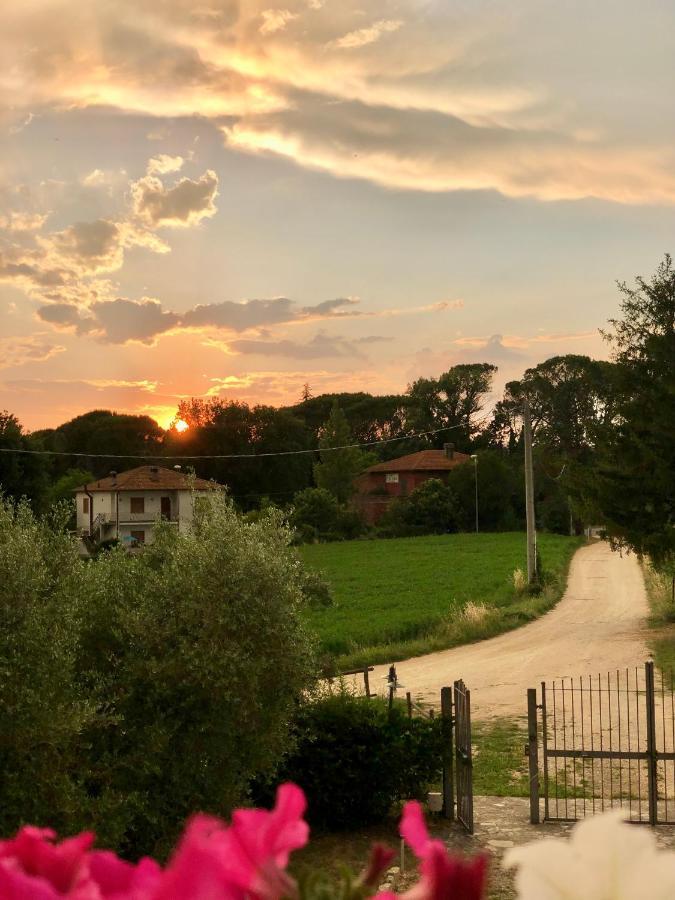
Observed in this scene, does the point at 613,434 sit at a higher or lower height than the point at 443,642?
higher

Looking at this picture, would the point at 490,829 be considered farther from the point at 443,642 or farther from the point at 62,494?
the point at 62,494

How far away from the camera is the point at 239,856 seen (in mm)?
861

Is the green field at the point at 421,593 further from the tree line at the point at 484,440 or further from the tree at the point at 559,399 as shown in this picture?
the tree at the point at 559,399

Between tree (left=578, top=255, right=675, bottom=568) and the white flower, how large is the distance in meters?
29.7

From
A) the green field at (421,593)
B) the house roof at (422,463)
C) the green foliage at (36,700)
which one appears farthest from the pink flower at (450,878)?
the house roof at (422,463)

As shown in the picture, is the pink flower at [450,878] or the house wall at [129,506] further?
the house wall at [129,506]

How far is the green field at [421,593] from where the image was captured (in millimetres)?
30781

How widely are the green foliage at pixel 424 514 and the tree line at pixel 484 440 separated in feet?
4.22

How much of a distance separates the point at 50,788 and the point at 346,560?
47512 mm

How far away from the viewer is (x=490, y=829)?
13.1 m

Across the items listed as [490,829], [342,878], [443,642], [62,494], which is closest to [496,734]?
[490,829]

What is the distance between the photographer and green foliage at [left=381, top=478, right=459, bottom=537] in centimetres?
7612

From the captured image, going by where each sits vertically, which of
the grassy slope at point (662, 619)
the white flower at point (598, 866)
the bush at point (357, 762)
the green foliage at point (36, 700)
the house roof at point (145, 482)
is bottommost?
the grassy slope at point (662, 619)

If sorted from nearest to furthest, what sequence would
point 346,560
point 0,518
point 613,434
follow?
point 0,518, point 613,434, point 346,560
